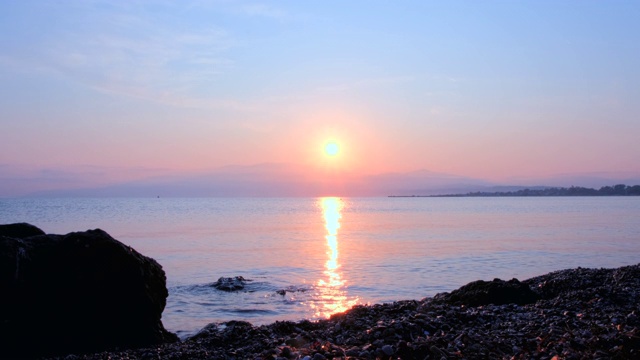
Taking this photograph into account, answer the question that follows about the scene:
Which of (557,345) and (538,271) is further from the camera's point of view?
(538,271)

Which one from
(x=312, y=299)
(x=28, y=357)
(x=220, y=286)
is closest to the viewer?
(x=28, y=357)

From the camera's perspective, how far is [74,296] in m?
11.2

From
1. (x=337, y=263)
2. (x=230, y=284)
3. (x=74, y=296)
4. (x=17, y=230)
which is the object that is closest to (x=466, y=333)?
(x=74, y=296)

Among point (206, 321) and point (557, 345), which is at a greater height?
point (557, 345)

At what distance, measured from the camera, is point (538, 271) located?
26.7 m

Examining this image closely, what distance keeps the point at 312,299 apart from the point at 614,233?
34922 mm

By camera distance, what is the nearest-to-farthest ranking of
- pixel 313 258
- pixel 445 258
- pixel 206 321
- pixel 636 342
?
pixel 636 342 < pixel 206 321 < pixel 445 258 < pixel 313 258

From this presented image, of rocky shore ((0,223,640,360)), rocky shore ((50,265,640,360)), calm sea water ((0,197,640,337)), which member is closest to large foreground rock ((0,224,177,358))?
rocky shore ((0,223,640,360))

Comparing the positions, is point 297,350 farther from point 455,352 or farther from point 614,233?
point 614,233

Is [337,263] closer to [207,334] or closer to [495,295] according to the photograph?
[495,295]

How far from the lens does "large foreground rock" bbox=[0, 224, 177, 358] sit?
10617 mm

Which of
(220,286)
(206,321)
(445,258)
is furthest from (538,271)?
(206,321)

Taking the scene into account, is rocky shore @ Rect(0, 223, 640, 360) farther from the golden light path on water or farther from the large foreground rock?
the golden light path on water

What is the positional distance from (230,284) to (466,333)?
1573 centimetres
